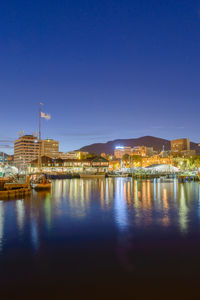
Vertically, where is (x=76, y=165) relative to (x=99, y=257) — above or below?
above

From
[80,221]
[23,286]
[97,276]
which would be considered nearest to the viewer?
[23,286]

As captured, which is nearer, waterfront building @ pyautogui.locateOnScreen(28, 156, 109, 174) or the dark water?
the dark water

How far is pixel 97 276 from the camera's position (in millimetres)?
10234

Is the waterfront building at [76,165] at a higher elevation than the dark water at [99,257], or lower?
higher

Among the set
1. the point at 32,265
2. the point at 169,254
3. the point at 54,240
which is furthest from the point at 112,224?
the point at 32,265

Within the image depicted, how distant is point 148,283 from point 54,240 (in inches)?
283

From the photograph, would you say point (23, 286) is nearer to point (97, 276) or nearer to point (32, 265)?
point (32, 265)

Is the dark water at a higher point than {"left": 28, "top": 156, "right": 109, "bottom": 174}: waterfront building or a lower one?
lower

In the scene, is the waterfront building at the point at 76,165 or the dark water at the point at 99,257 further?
the waterfront building at the point at 76,165

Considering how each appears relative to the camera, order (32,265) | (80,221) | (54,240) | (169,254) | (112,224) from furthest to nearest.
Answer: (80,221)
(112,224)
(54,240)
(169,254)
(32,265)

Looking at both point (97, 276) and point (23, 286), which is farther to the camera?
point (97, 276)

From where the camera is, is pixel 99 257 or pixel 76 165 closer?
pixel 99 257

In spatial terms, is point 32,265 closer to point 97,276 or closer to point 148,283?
point 97,276

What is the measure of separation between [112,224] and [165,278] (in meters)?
10.2
